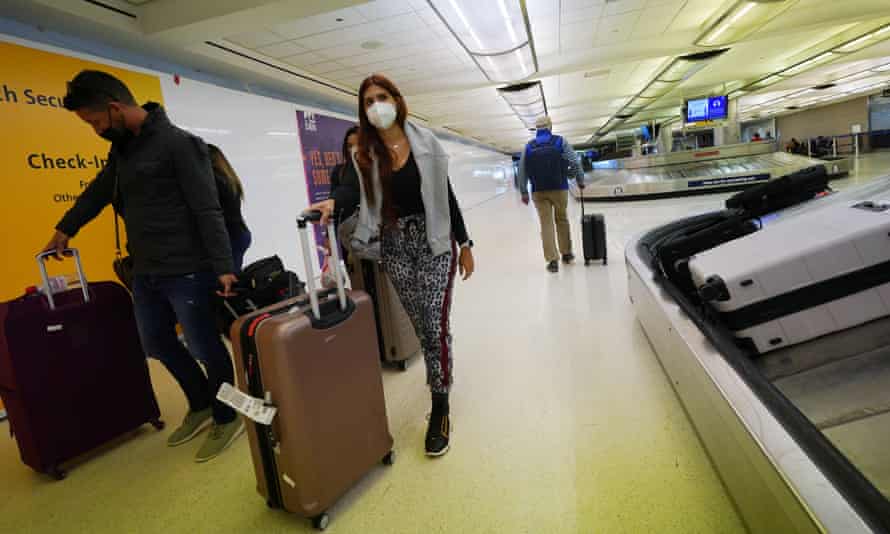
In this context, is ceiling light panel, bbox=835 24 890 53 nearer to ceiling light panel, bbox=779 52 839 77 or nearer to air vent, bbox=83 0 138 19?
ceiling light panel, bbox=779 52 839 77

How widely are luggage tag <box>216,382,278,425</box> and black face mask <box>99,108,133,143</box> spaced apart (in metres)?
1.28

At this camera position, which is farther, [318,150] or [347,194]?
[318,150]

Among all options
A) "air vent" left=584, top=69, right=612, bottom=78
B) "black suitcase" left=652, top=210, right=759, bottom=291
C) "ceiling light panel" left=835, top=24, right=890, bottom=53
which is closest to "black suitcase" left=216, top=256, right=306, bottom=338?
"black suitcase" left=652, top=210, right=759, bottom=291

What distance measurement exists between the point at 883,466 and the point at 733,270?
2.34 feet

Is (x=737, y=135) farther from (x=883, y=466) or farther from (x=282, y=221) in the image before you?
(x=883, y=466)

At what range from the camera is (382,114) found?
1685 millimetres

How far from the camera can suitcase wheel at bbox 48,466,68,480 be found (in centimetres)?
195

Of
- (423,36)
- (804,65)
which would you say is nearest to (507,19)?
(423,36)

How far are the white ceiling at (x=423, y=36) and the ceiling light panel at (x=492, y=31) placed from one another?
15 centimetres

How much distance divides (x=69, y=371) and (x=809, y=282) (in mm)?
3129

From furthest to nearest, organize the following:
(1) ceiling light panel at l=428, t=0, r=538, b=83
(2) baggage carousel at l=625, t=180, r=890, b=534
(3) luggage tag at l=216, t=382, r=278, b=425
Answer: (1) ceiling light panel at l=428, t=0, r=538, b=83 → (3) luggage tag at l=216, t=382, r=278, b=425 → (2) baggage carousel at l=625, t=180, r=890, b=534

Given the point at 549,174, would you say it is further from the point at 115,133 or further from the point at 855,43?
the point at 855,43

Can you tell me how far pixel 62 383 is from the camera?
1962mm

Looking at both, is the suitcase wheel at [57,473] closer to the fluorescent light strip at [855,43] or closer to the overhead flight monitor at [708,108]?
the fluorescent light strip at [855,43]
